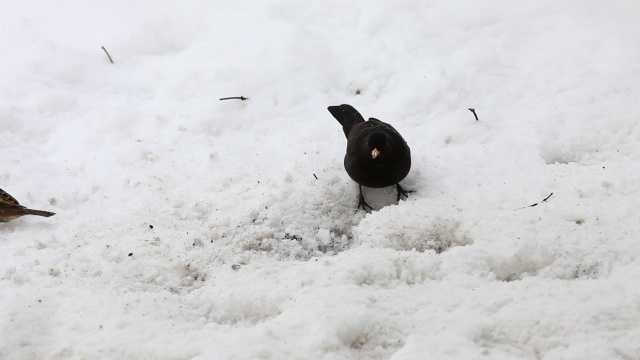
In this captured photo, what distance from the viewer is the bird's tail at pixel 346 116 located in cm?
400

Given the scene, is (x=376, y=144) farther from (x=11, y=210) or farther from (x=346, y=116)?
(x=11, y=210)

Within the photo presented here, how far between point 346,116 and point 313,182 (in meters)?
0.74

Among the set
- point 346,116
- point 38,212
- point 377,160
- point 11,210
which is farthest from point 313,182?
point 11,210

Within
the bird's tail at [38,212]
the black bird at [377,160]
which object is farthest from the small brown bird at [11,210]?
the black bird at [377,160]

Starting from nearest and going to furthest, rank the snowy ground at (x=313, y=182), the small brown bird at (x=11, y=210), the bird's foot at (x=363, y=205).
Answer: the snowy ground at (x=313, y=182), the small brown bird at (x=11, y=210), the bird's foot at (x=363, y=205)

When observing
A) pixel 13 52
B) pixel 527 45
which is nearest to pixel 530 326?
pixel 527 45

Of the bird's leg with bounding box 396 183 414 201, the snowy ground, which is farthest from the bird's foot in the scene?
the bird's leg with bounding box 396 183 414 201

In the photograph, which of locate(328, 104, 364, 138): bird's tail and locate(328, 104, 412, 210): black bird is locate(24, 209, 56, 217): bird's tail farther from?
locate(328, 104, 364, 138): bird's tail

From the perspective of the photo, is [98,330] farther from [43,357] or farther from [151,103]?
[151,103]

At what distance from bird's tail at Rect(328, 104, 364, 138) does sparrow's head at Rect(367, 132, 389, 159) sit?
66 cm

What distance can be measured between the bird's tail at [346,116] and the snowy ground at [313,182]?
188 millimetres

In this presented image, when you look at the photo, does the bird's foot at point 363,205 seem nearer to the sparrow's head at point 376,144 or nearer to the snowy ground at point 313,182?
the snowy ground at point 313,182

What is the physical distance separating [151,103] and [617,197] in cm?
392

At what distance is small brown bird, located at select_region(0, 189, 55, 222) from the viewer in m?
3.24
